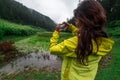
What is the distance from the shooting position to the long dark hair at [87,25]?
13.2 ft

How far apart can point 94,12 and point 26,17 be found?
52332 mm

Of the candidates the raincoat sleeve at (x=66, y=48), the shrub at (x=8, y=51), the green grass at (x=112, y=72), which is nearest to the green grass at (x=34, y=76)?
the green grass at (x=112, y=72)

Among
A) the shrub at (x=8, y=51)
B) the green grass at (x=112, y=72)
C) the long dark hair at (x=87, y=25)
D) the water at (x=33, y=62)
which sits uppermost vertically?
the long dark hair at (x=87, y=25)

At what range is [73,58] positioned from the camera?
4.13 metres

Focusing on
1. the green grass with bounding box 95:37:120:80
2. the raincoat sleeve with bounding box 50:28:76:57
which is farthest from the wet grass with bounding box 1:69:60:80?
the raincoat sleeve with bounding box 50:28:76:57

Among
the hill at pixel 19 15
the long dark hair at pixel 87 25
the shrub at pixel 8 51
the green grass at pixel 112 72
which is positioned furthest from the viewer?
the hill at pixel 19 15

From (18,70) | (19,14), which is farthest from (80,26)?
(19,14)

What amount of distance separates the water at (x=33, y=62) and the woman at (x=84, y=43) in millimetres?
9194

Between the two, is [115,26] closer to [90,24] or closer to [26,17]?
[90,24]

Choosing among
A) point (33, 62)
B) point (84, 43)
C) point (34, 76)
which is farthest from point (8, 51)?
point (84, 43)

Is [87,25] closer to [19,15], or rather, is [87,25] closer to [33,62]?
[33,62]

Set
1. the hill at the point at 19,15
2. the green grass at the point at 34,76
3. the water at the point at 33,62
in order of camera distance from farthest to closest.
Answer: the hill at the point at 19,15 < the water at the point at 33,62 < the green grass at the point at 34,76

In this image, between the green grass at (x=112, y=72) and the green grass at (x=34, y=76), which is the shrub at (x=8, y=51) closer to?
the green grass at (x=34, y=76)

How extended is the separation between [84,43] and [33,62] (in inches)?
442
